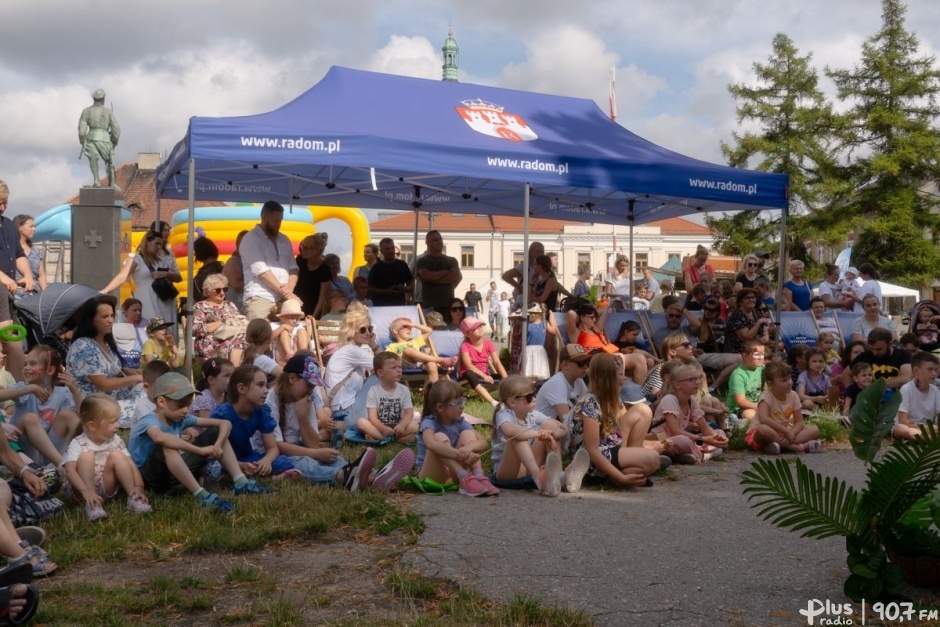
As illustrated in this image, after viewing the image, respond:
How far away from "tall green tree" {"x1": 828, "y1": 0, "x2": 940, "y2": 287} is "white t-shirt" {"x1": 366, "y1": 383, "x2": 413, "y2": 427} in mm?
35453

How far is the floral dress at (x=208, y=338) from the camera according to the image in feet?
31.4

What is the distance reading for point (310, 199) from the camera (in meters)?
15.2

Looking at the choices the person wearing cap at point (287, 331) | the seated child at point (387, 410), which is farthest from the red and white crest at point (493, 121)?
the seated child at point (387, 410)

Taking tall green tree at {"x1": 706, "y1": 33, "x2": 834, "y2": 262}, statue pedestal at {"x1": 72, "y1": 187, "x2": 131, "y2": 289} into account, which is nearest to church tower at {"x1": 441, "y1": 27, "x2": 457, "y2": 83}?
tall green tree at {"x1": 706, "y1": 33, "x2": 834, "y2": 262}

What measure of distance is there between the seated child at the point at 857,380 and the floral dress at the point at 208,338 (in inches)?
241

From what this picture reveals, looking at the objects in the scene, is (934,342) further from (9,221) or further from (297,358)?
(9,221)

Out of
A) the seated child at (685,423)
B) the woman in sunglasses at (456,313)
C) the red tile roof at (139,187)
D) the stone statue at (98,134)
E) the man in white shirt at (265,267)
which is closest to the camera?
the seated child at (685,423)

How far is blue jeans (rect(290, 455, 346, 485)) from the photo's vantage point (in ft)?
22.8

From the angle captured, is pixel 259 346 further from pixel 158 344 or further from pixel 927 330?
pixel 927 330

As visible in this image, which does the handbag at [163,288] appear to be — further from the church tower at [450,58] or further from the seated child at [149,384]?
the church tower at [450,58]

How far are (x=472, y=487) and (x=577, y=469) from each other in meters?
0.74

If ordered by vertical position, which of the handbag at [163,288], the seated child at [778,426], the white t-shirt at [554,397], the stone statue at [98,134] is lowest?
the seated child at [778,426]

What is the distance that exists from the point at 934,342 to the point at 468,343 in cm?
555

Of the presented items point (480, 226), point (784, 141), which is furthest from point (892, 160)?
point (480, 226)
